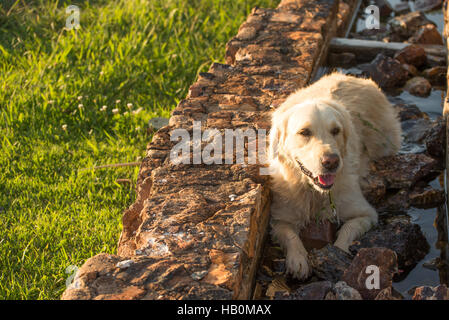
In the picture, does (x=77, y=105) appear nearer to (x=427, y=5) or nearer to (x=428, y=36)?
(x=428, y=36)

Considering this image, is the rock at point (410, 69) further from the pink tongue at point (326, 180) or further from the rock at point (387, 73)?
the pink tongue at point (326, 180)

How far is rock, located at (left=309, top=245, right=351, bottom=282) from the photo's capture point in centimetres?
385

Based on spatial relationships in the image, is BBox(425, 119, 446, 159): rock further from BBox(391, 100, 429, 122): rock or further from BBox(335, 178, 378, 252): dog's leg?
BBox(335, 178, 378, 252): dog's leg

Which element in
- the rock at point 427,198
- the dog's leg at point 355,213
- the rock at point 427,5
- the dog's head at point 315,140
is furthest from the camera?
the rock at point 427,5

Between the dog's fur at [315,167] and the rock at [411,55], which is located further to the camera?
the rock at [411,55]

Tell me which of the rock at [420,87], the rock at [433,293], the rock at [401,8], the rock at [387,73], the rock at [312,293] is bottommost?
the rock at [312,293]

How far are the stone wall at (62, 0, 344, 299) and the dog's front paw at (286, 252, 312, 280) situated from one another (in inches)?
9.8

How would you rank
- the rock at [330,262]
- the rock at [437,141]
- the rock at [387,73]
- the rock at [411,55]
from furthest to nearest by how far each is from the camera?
1. the rock at [411,55]
2. the rock at [387,73]
3. the rock at [437,141]
4. the rock at [330,262]

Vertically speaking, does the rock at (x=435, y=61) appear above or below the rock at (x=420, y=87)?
above

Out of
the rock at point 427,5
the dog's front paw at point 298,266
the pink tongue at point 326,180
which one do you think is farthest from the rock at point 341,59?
the dog's front paw at point 298,266

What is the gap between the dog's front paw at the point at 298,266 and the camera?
13.4 feet

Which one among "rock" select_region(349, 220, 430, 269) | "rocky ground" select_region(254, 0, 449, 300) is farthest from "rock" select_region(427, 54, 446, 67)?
"rock" select_region(349, 220, 430, 269)

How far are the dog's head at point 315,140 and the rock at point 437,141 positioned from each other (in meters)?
1.52
